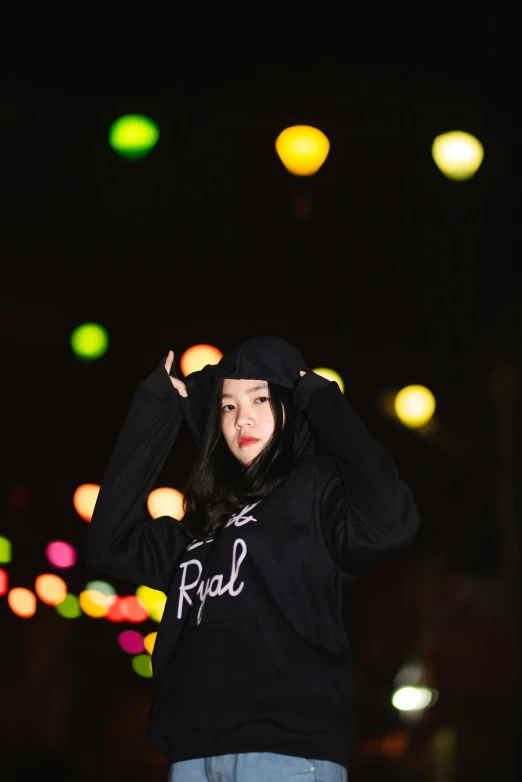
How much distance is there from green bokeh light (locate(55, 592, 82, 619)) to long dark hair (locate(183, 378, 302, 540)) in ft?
15.9

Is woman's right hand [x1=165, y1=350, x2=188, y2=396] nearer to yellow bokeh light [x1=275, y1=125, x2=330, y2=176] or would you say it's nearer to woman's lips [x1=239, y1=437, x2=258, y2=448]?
woman's lips [x1=239, y1=437, x2=258, y2=448]

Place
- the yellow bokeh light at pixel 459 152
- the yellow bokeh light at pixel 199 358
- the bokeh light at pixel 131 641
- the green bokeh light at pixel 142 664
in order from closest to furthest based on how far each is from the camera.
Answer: the yellow bokeh light at pixel 459 152 → the yellow bokeh light at pixel 199 358 → the bokeh light at pixel 131 641 → the green bokeh light at pixel 142 664

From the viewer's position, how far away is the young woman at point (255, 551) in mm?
1989

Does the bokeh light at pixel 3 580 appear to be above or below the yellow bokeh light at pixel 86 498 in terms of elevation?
below

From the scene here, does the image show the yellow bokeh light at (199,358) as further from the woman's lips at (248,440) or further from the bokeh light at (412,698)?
the bokeh light at (412,698)

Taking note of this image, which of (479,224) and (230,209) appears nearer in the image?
(230,209)

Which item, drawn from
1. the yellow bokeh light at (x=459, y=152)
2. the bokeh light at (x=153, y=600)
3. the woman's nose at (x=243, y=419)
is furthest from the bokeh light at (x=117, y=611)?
the woman's nose at (x=243, y=419)

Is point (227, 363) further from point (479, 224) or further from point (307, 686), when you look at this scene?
point (479, 224)

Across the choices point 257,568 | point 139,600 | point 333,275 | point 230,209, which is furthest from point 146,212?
point 257,568

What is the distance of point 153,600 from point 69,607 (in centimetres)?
151

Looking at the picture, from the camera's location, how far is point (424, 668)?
8609 mm

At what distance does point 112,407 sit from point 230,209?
1.42 metres

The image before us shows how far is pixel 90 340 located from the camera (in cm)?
586

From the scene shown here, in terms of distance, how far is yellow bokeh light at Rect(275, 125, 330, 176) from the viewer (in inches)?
176
